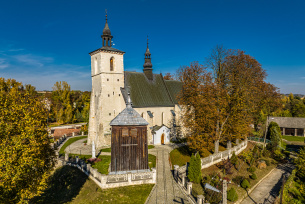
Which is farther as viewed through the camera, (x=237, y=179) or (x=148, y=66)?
(x=148, y=66)

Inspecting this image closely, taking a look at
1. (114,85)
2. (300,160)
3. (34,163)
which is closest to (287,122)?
(300,160)

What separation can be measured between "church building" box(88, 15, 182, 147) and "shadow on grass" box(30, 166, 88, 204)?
834cm

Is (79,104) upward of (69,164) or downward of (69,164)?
upward

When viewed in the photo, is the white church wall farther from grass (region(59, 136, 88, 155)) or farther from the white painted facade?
the white painted facade

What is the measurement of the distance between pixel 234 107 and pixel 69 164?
70.7 feet

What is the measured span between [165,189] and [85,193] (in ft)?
22.8

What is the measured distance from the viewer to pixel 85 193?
17.4 metres

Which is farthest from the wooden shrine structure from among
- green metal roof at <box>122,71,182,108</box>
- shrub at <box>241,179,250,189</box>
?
green metal roof at <box>122,71,182,108</box>

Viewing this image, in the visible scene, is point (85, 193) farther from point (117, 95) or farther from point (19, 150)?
point (117, 95)

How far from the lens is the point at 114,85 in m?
31.8

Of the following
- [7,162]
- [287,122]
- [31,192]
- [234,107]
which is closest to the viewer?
[7,162]

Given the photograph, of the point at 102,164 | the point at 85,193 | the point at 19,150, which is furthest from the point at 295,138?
the point at 19,150

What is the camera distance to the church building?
101 ft

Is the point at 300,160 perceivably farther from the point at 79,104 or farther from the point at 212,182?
the point at 79,104
